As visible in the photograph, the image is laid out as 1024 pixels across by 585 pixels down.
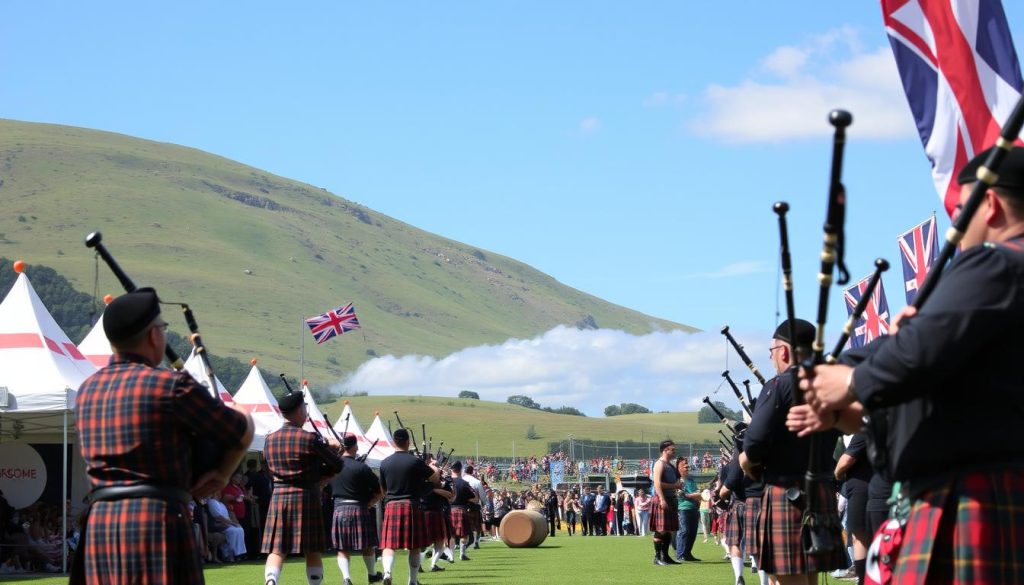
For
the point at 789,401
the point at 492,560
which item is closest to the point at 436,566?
the point at 492,560

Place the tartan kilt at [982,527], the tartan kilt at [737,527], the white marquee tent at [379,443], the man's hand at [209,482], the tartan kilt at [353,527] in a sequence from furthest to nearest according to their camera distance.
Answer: the white marquee tent at [379,443], the tartan kilt at [353,527], the tartan kilt at [737,527], the man's hand at [209,482], the tartan kilt at [982,527]

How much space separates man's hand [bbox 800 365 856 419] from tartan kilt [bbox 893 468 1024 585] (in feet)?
1.32

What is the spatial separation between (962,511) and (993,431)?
10.0 inches

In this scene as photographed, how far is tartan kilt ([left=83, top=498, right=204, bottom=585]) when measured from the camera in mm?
5465

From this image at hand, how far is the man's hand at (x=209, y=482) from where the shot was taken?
18.7 feet

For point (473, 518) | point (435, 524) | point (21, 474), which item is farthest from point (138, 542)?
point (473, 518)

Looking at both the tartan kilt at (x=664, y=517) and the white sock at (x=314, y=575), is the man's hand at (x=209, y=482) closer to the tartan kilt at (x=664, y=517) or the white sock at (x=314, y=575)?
the white sock at (x=314, y=575)

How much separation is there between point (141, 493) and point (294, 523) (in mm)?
7054

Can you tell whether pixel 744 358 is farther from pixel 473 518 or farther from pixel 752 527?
pixel 473 518

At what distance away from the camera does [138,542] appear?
5.46 meters

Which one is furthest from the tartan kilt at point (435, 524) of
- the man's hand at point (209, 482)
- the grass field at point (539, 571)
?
the man's hand at point (209, 482)

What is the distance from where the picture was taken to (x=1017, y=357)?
12.8 feet

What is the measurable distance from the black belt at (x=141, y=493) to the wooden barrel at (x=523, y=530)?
2406cm

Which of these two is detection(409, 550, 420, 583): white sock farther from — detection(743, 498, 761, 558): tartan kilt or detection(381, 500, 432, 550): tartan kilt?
detection(743, 498, 761, 558): tartan kilt
